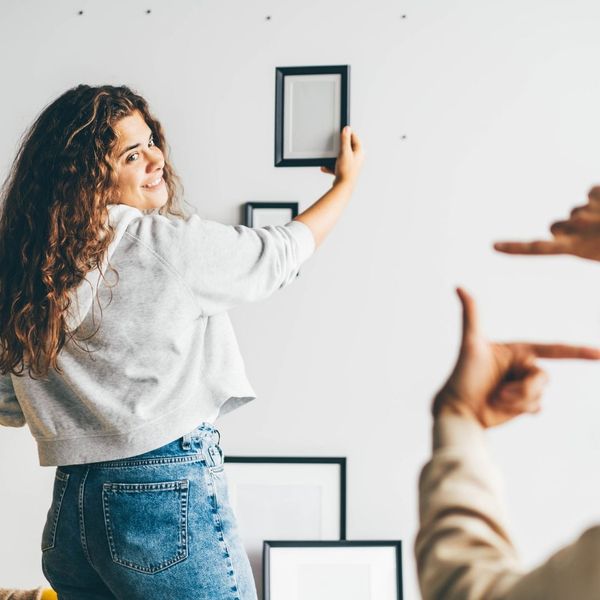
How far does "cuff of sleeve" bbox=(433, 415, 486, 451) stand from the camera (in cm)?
62

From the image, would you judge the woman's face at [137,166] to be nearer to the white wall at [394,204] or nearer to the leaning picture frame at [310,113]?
the leaning picture frame at [310,113]

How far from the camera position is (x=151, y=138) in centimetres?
133

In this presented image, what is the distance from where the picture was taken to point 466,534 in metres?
0.56

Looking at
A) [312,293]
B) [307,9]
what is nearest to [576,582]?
[312,293]

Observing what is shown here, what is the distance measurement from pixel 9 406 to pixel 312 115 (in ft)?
2.42

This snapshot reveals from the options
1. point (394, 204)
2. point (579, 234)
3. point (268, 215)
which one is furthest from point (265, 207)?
point (579, 234)

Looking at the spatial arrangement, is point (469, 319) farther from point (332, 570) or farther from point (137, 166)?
point (332, 570)

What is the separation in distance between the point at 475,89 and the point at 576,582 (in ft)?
4.25

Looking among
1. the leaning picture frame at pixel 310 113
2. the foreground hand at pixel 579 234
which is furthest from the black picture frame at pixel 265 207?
the foreground hand at pixel 579 234

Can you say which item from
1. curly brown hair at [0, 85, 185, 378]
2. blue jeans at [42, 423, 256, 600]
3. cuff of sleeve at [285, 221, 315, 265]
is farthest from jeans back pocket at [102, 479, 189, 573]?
cuff of sleeve at [285, 221, 315, 265]

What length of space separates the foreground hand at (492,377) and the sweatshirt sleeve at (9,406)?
85 centimetres

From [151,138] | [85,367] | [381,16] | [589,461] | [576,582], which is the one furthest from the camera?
[381,16]

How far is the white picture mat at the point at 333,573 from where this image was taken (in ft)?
4.93

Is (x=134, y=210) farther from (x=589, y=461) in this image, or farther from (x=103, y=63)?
(x=589, y=461)
